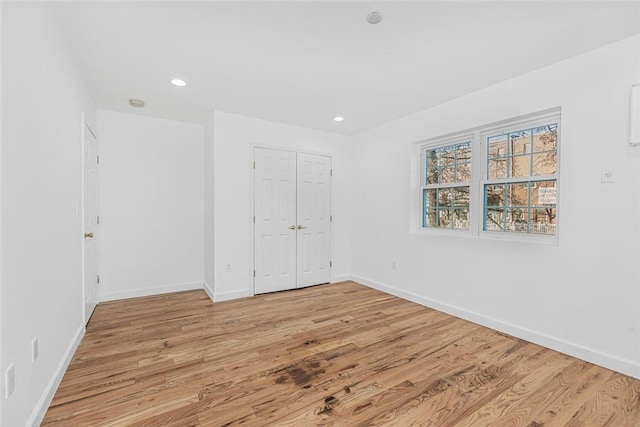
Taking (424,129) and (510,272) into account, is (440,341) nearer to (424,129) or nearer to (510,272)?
(510,272)

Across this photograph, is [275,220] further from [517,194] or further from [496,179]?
[517,194]

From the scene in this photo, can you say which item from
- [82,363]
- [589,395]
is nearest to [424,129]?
[589,395]

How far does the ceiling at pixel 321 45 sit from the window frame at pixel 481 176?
1.50 feet

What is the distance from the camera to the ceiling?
1.88 metres

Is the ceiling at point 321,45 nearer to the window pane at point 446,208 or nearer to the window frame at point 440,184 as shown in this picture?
the window frame at point 440,184

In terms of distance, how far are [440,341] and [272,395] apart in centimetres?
164

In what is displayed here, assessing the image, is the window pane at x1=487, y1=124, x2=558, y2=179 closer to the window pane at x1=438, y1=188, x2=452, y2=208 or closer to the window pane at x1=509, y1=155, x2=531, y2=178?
the window pane at x1=509, y1=155, x2=531, y2=178

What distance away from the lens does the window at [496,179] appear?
2.75m

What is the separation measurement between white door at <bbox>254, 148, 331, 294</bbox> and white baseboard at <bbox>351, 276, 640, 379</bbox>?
1.58m

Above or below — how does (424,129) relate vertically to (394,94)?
below

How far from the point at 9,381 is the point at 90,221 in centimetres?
225

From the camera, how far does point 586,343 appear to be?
235 centimetres

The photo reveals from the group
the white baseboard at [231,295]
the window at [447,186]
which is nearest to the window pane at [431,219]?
the window at [447,186]

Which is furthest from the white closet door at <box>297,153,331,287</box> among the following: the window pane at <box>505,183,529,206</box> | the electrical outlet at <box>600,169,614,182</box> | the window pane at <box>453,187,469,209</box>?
the electrical outlet at <box>600,169,614,182</box>
